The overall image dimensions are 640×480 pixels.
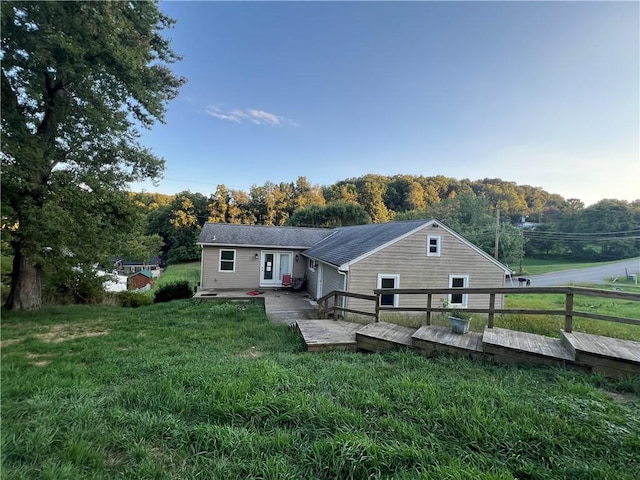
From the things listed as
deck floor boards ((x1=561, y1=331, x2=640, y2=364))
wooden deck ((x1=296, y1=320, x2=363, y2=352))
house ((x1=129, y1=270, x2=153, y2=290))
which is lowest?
house ((x1=129, y1=270, x2=153, y2=290))

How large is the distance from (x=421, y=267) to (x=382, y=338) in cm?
801

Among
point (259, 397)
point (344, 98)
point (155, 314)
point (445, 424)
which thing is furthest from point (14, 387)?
point (344, 98)

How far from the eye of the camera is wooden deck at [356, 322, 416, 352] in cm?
521

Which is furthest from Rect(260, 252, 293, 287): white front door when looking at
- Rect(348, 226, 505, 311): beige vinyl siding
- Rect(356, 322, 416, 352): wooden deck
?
Rect(356, 322, 416, 352): wooden deck

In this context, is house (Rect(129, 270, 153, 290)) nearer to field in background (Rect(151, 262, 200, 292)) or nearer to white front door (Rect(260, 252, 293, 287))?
field in background (Rect(151, 262, 200, 292))

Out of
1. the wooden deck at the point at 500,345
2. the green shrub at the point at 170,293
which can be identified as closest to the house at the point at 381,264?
the green shrub at the point at 170,293

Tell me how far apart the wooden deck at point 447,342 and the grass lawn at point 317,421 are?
10.5 inches

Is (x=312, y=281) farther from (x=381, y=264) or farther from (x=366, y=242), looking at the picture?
(x=381, y=264)

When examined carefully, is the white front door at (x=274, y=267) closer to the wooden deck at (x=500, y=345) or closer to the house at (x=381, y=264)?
the house at (x=381, y=264)

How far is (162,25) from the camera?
34.9ft

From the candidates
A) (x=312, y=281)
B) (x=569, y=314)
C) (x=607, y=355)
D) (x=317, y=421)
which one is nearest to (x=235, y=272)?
(x=312, y=281)

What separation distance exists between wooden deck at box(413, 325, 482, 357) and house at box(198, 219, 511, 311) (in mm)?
6216

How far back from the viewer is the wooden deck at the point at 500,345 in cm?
372

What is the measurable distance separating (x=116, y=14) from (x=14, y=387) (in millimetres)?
10297
